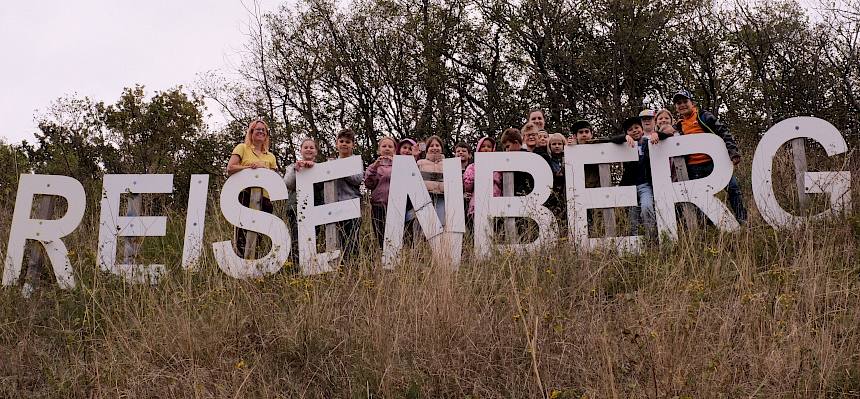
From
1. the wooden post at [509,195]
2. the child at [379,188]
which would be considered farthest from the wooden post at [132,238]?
the wooden post at [509,195]

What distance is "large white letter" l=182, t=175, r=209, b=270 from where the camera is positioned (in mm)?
6199

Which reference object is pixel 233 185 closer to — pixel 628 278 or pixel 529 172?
pixel 529 172

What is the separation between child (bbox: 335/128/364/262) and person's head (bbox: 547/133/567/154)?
5.91 feet

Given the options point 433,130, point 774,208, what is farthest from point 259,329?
point 433,130

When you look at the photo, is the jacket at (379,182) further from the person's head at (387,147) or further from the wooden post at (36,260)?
the wooden post at (36,260)

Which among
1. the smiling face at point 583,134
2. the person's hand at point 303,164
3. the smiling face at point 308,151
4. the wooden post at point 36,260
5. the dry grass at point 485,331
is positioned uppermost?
the smiling face at point 583,134

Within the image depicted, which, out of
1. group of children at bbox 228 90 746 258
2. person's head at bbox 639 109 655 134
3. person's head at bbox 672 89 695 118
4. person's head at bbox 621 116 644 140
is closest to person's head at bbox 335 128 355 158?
group of children at bbox 228 90 746 258

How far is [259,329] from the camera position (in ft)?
15.4

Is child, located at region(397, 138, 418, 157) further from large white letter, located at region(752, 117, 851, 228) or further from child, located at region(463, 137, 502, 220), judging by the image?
large white letter, located at region(752, 117, 851, 228)

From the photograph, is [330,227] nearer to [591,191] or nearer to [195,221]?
[195,221]

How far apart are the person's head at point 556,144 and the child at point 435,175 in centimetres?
100

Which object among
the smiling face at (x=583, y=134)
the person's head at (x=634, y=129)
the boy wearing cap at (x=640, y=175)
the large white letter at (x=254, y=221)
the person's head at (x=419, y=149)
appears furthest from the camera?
the person's head at (x=419, y=149)

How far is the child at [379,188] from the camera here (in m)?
6.60

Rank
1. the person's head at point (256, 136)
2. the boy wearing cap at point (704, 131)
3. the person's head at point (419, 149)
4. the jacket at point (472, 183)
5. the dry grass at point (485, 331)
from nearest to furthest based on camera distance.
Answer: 1. the dry grass at point (485, 331)
2. the boy wearing cap at point (704, 131)
3. the jacket at point (472, 183)
4. the person's head at point (256, 136)
5. the person's head at point (419, 149)
